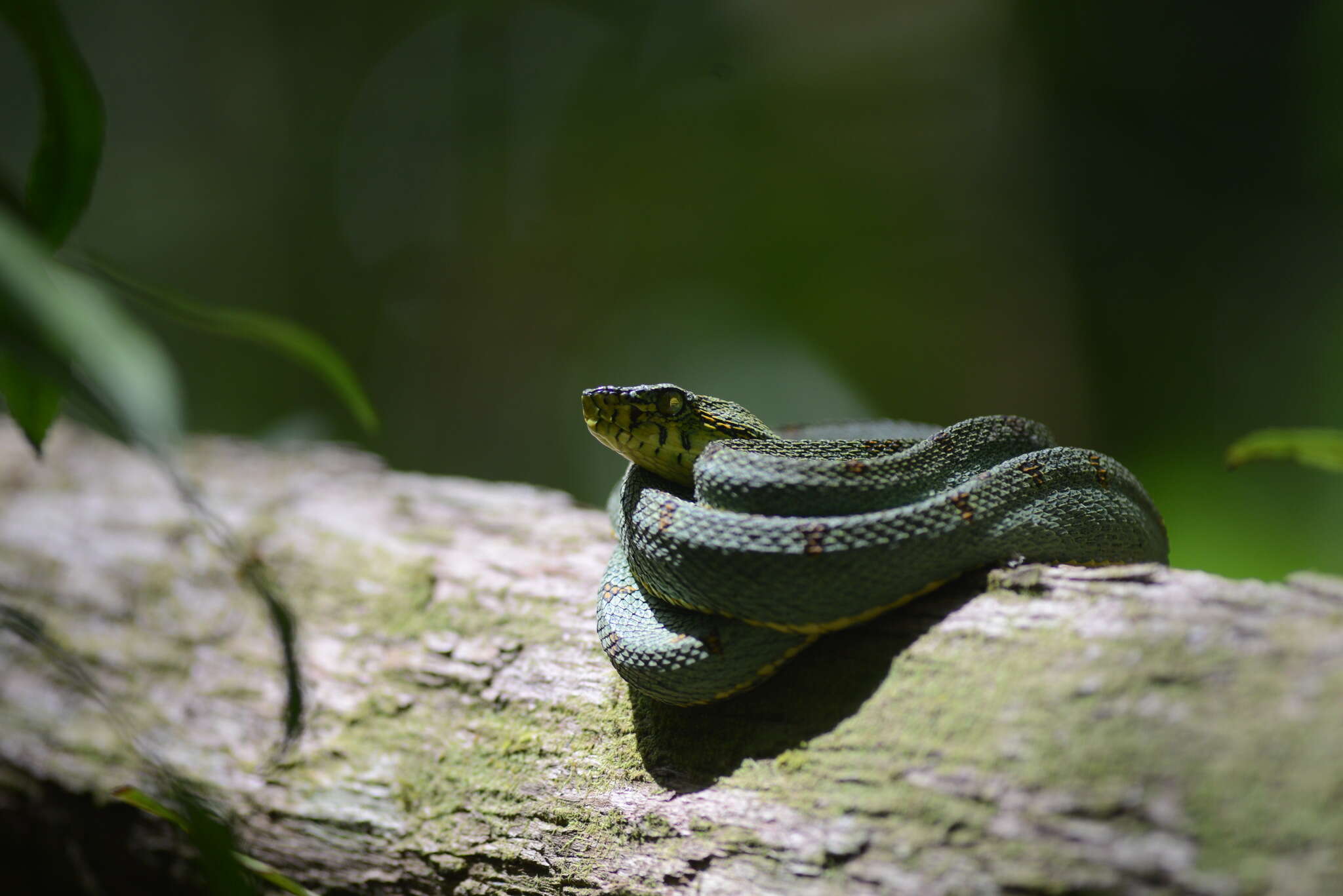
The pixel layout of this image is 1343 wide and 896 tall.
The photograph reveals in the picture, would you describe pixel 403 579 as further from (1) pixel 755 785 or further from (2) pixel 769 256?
(2) pixel 769 256

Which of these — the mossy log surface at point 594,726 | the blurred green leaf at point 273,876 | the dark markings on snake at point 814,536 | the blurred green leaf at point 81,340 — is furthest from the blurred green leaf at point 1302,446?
the blurred green leaf at point 273,876

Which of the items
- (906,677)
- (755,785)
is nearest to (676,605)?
(755,785)

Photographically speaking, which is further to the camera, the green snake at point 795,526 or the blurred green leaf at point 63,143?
the green snake at point 795,526

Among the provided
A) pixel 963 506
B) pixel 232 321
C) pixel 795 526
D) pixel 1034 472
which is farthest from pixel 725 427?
pixel 232 321

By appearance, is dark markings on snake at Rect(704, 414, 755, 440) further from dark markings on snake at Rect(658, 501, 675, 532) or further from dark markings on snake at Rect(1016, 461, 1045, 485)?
dark markings on snake at Rect(1016, 461, 1045, 485)

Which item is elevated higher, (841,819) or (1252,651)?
(1252,651)

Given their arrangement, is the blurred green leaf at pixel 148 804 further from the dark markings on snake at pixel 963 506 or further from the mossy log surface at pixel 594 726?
the dark markings on snake at pixel 963 506
